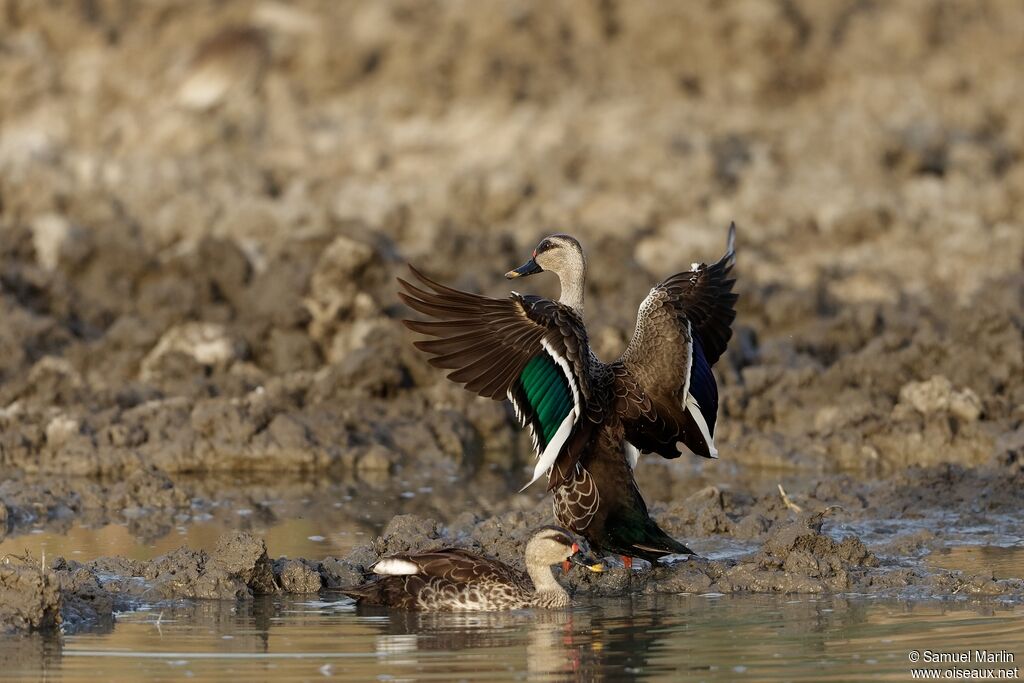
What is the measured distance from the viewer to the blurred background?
14.1 m

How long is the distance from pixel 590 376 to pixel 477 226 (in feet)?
34.0

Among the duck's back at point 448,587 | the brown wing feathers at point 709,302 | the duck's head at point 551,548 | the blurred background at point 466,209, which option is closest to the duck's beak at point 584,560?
the duck's head at point 551,548

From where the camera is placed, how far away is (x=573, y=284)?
10117mm

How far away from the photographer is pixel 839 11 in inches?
982

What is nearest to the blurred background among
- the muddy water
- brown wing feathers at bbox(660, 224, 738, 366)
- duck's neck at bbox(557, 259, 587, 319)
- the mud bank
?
brown wing feathers at bbox(660, 224, 738, 366)

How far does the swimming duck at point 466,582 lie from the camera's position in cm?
911

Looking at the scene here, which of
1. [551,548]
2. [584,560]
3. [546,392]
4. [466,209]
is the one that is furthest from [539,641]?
[466,209]

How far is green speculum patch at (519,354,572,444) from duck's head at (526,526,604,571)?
0.44m

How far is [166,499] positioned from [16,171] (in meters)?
8.94

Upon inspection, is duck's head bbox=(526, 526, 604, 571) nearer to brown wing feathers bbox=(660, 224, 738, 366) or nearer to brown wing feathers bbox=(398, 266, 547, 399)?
brown wing feathers bbox=(398, 266, 547, 399)

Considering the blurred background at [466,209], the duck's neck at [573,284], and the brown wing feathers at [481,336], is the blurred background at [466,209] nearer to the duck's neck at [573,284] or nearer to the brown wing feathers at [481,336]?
the duck's neck at [573,284]

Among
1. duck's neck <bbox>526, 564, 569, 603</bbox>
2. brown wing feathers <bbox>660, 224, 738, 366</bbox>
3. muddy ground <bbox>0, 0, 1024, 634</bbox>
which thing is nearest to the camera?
duck's neck <bbox>526, 564, 569, 603</bbox>

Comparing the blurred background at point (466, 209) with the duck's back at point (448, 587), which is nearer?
the duck's back at point (448, 587)

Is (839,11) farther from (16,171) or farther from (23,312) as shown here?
(23,312)
